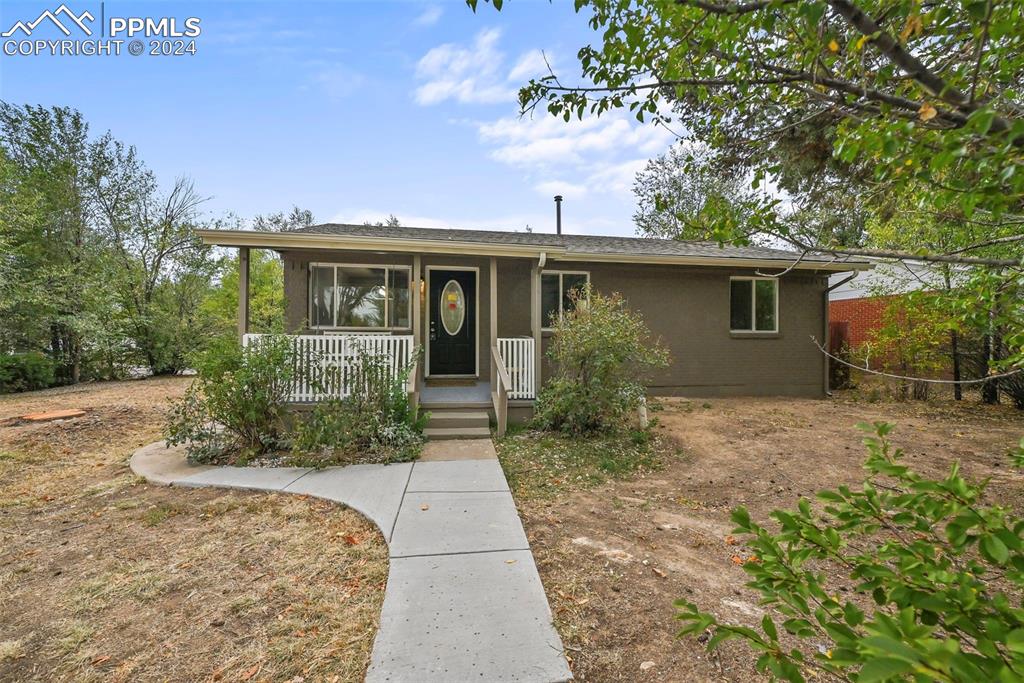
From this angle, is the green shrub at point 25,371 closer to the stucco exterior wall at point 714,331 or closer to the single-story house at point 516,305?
the single-story house at point 516,305

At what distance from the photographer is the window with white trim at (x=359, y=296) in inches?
324

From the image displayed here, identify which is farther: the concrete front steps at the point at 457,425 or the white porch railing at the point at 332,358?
the concrete front steps at the point at 457,425

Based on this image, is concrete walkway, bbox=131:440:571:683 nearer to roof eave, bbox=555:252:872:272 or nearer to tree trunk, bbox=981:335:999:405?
roof eave, bbox=555:252:872:272

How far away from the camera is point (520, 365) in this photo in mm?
7098

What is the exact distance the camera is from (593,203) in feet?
53.9

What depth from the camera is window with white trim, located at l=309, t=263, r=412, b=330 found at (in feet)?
27.0

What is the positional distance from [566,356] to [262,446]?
159 inches

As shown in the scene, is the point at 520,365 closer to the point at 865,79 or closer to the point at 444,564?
the point at 444,564

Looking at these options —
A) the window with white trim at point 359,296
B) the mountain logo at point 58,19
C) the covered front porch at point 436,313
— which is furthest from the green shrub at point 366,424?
the mountain logo at point 58,19

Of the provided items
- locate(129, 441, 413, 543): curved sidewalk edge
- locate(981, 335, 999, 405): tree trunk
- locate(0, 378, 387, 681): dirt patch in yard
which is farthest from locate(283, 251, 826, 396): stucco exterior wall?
locate(0, 378, 387, 681): dirt patch in yard

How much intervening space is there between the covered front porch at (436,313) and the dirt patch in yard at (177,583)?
116 inches

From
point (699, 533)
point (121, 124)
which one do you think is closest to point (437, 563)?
point (699, 533)

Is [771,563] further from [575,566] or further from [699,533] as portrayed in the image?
[699,533]

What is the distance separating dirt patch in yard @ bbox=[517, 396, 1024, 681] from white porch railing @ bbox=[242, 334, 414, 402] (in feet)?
10.6
